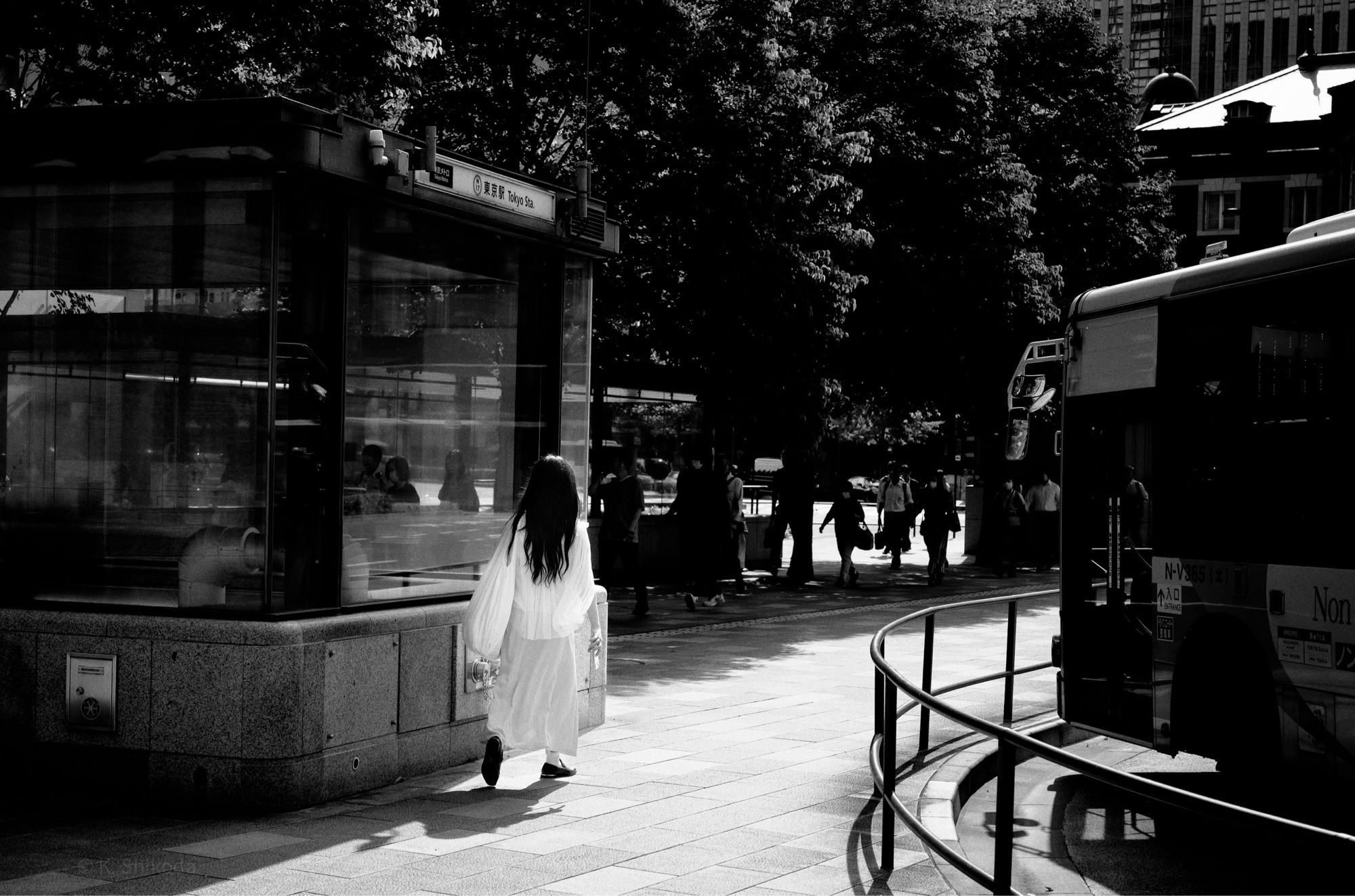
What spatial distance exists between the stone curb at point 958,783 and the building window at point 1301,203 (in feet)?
166

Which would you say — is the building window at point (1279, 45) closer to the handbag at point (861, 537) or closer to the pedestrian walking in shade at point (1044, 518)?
the pedestrian walking in shade at point (1044, 518)

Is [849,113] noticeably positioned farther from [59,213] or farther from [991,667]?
[59,213]

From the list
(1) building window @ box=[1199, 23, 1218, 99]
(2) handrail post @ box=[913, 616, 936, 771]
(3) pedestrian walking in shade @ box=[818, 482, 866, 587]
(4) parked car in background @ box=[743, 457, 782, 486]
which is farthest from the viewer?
(1) building window @ box=[1199, 23, 1218, 99]

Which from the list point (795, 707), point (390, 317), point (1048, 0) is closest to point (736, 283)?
point (795, 707)

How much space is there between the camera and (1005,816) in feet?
14.4

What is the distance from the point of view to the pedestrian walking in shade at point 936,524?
22.4 m

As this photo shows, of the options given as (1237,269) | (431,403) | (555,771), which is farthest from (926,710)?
(431,403)

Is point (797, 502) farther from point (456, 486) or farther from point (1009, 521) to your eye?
point (456, 486)

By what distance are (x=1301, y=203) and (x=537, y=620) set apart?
5547 centimetres

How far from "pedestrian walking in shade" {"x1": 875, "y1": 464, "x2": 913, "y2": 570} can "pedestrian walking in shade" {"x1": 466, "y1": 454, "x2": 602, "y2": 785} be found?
18.8 metres

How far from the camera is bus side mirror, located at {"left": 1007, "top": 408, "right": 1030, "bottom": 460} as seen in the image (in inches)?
372

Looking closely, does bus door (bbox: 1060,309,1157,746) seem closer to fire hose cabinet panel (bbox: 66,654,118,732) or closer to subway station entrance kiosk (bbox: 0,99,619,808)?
subway station entrance kiosk (bbox: 0,99,619,808)

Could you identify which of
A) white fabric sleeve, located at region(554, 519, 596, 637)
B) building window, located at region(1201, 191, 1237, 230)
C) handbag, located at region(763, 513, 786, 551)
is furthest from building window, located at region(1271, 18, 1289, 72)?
white fabric sleeve, located at region(554, 519, 596, 637)

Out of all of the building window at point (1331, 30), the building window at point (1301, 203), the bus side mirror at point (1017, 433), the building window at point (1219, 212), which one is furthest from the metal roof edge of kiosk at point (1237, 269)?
the building window at point (1331, 30)
